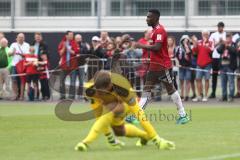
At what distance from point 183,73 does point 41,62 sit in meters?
4.42

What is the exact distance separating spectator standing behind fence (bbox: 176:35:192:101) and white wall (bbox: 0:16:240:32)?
5.87 metres

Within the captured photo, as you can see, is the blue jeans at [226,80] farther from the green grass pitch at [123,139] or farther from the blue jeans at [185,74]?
the green grass pitch at [123,139]

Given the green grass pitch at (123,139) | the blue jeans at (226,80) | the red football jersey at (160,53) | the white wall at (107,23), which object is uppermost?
the white wall at (107,23)

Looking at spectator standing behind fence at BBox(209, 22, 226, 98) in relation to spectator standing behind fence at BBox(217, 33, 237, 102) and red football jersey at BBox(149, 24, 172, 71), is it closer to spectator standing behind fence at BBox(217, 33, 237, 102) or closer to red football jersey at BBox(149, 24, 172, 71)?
spectator standing behind fence at BBox(217, 33, 237, 102)

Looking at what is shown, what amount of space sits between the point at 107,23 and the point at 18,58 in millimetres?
6675

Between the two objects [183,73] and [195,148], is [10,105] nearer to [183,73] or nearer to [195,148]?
[183,73]

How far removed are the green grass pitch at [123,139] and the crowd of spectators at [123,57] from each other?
154 inches

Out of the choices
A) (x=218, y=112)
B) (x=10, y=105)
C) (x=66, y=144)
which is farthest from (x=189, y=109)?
(x=66, y=144)

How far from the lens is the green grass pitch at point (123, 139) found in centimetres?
1097

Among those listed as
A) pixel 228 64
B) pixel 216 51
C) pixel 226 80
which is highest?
pixel 216 51

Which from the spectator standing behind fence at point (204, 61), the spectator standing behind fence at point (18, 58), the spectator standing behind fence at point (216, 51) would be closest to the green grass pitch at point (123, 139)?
the spectator standing behind fence at point (204, 61)

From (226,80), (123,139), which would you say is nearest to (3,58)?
(226,80)

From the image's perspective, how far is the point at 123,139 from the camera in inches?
525

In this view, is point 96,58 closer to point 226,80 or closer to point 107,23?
point 226,80
